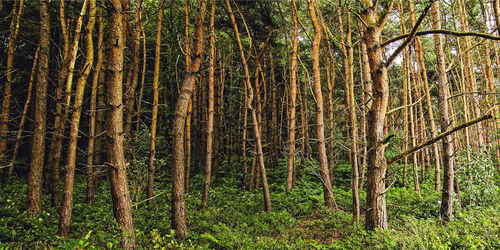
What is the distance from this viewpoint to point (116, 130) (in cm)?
423

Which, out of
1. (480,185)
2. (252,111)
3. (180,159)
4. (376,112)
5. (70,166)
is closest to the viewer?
(376,112)

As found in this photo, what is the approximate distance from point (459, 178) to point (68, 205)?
10849mm

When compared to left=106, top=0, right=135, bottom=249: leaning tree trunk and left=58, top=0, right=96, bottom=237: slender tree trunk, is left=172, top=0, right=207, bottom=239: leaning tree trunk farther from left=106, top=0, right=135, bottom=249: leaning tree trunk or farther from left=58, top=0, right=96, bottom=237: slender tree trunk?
left=58, top=0, right=96, bottom=237: slender tree trunk

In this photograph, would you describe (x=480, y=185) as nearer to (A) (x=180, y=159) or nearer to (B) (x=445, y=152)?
(B) (x=445, y=152)

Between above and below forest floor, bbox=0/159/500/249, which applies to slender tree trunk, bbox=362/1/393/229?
above

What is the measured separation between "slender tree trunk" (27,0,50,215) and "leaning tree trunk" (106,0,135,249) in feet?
12.9

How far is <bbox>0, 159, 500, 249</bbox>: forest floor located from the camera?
4.07m

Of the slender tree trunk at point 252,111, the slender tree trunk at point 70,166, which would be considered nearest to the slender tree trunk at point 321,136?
the slender tree trunk at point 252,111

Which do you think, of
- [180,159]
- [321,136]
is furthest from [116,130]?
[321,136]

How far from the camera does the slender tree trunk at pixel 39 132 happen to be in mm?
6500

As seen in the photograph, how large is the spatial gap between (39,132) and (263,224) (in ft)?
21.1

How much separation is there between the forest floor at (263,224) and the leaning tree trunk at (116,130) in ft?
0.87

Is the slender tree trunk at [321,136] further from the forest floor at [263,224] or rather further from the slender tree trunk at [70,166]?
the slender tree trunk at [70,166]

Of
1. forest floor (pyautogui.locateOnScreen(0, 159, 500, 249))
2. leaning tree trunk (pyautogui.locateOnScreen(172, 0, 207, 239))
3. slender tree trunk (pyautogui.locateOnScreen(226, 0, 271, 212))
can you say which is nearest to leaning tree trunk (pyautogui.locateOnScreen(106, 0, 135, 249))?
forest floor (pyautogui.locateOnScreen(0, 159, 500, 249))
